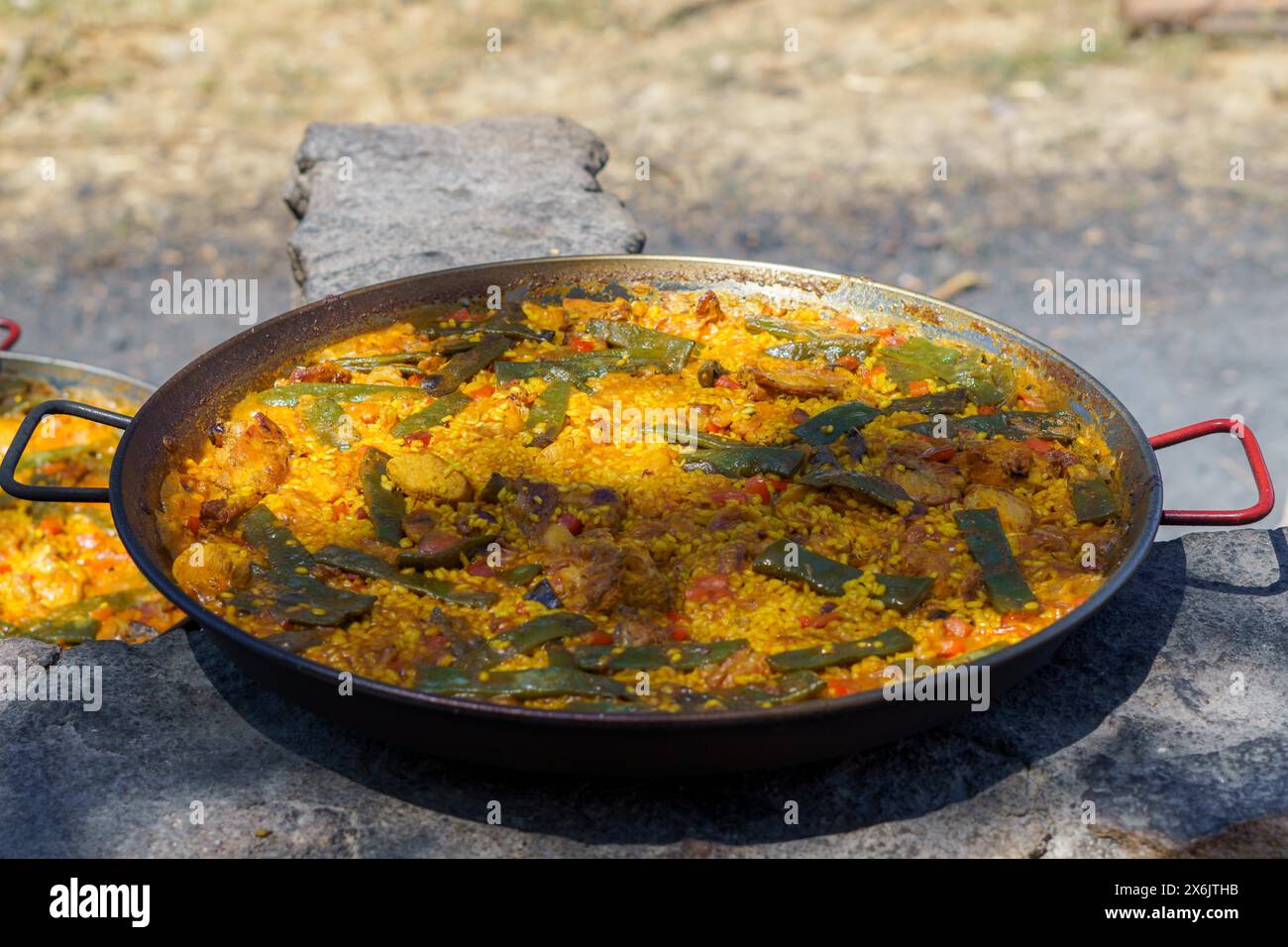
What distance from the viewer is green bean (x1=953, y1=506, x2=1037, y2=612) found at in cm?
254

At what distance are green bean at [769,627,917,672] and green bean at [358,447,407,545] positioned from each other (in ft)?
3.23

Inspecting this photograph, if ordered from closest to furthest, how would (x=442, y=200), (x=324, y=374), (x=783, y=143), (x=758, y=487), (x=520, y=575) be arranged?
(x=520, y=575), (x=758, y=487), (x=324, y=374), (x=442, y=200), (x=783, y=143)

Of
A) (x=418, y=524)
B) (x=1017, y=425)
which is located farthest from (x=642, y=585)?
(x=1017, y=425)

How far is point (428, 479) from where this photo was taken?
114 inches

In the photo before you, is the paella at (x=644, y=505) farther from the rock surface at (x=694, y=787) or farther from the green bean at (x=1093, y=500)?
the rock surface at (x=694, y=787)

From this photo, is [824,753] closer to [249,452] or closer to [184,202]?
[249,452]

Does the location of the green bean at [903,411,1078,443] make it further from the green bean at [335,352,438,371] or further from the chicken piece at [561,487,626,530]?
the green bean at [335,352,438,371]

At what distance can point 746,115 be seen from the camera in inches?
376

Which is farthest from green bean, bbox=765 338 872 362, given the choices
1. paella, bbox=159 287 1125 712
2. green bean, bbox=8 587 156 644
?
green bean, bbox=8 587 156 644

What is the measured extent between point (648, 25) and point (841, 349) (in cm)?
794

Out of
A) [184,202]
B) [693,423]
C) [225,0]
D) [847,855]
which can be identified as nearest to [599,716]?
[847,855]

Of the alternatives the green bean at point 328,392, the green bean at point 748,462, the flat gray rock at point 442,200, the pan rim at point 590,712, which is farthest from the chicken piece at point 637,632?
the flat gray rock at point 442,200

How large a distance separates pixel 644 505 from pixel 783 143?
22.7ft

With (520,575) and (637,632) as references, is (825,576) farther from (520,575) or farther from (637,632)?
(520,575)
